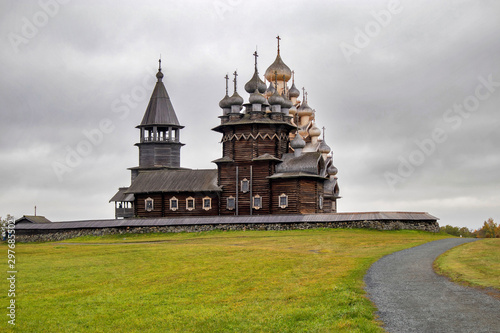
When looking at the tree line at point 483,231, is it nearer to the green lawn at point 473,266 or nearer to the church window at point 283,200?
the church window at point 283,200

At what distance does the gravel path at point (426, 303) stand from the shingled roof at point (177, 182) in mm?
39137

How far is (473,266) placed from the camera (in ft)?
63.9

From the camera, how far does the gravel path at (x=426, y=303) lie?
458 inches

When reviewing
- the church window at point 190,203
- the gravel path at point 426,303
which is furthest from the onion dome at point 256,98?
the gravel path at point 426,303

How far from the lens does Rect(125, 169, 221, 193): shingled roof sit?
57969 mm

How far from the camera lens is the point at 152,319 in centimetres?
1416

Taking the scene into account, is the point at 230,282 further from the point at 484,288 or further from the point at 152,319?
the point at 484,288

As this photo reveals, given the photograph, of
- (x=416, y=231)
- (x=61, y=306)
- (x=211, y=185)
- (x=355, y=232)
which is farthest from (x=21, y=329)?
(x=211, y=185)

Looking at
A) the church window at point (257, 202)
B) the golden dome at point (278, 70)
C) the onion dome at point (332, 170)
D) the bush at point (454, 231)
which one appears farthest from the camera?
the bush at point (454, 231)

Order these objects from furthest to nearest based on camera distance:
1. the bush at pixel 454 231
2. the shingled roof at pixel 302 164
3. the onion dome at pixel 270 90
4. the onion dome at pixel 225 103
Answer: the bush at pixel 454 231, the onion dome at pixel 270 90, the onion dome at pixel 225 103, the shingled roof at pixel 302 164

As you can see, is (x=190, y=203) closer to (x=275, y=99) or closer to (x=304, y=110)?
(x=275, y=99)

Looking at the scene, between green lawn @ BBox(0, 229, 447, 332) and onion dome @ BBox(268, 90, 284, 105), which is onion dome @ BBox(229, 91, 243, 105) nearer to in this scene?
onion dome @ BBox(268, 90, 284, 105)

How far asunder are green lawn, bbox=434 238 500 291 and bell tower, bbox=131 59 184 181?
49071 mm

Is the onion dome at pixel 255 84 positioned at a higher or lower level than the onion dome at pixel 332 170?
higher
